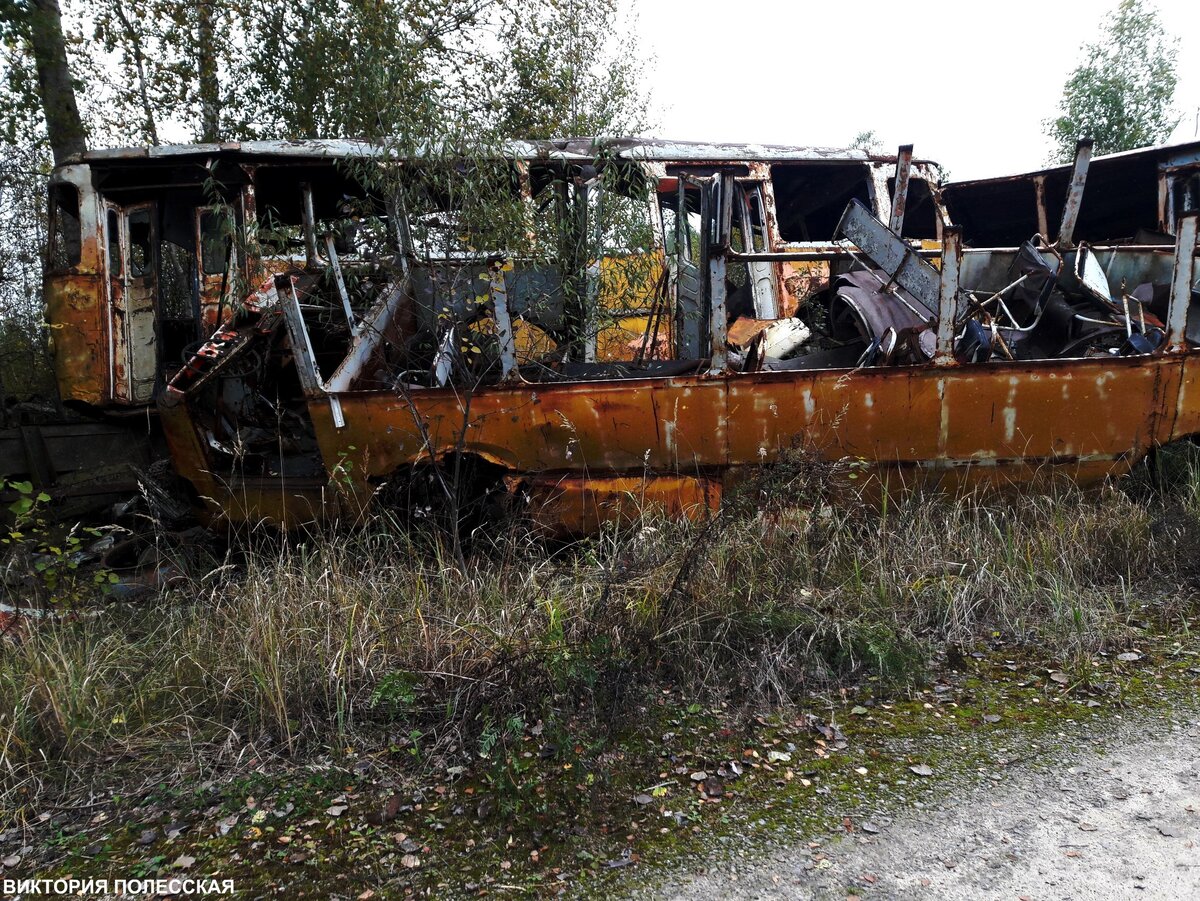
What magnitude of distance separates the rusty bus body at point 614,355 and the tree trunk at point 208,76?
554 cm

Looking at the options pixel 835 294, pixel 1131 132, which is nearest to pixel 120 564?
pixel 835 294

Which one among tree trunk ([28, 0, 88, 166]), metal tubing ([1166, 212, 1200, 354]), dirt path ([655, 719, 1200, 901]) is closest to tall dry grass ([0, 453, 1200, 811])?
dirt path ([655, 719, 1200, 901])

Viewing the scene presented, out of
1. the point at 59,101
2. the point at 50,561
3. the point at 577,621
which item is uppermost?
the point at 59,101

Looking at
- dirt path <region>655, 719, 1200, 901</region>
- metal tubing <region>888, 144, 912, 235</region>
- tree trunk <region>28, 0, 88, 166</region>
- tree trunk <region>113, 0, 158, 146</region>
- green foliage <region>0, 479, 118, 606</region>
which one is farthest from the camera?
tree trunk <region>113, 0, 158, 146</region>

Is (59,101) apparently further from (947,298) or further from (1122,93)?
(1122,93)

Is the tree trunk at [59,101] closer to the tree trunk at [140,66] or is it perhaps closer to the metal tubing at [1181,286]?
the tree trunk at [140,66]

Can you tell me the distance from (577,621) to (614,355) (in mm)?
2291

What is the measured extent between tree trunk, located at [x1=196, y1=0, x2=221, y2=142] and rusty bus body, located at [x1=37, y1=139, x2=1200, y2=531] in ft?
18.2

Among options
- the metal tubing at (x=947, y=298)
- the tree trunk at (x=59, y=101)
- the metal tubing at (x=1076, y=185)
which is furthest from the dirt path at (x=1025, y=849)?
the tree trunk at (x=59, y=101)

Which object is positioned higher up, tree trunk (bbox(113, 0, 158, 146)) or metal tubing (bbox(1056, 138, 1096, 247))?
tree trunk (bbox(113, 0, 158, 146))

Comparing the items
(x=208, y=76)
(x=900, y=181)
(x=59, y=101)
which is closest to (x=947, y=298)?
(x=900, y=181)

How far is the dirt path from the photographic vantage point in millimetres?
1941

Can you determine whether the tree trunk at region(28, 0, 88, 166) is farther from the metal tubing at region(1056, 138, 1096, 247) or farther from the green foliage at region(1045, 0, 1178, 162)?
the green foliage at region(1045, 0, 1178, 162)

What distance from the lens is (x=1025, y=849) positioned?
6.82 ft
